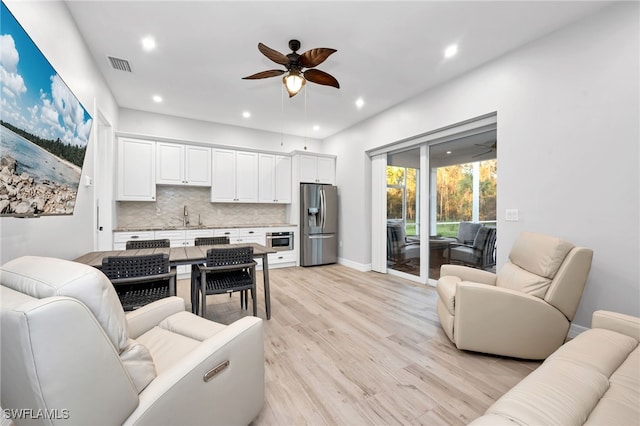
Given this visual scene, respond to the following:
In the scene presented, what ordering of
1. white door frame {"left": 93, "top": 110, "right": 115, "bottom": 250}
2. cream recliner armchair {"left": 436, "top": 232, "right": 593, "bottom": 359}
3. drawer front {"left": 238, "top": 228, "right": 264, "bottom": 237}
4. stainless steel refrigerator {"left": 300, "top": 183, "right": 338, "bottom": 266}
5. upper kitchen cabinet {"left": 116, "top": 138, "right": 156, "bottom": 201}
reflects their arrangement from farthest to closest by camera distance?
stainless steel refrigerator {"left": 300, "top": 183, "right": 338, "bottom": 266} < drawer front {"left": 238, "top": 228, "right": 264, "bottom": 237} < upper kitchen cabinet {"left": 116, "top": 138, "right": 156, "bottom": 201} < white door frame {"left": 93, "top": 110, "right": 115, "bottom": 250} < cream recliner armchair {"left": 436, "top": 232, "right": 593, "bottom": 359}

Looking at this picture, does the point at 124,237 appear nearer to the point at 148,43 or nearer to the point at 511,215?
the point at 148,43

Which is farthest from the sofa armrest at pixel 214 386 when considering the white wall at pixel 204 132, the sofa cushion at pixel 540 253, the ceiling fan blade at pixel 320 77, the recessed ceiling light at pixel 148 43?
the white wall at pixel 204 132

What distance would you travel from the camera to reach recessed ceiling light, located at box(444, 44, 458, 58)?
2.87 metres

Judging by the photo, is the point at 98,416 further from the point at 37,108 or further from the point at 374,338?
the point at 374,338

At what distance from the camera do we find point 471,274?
2.70m

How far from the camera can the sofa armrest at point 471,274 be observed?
2.65 m

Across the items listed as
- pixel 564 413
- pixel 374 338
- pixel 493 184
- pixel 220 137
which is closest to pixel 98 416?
pixel 564 413

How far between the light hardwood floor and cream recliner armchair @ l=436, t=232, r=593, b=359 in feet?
0.50

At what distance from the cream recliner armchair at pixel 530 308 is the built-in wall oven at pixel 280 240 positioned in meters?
3.68

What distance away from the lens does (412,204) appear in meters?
4.51

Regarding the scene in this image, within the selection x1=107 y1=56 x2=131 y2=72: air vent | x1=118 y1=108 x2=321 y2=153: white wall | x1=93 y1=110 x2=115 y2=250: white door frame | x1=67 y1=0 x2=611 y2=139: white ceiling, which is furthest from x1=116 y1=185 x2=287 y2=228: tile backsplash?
x1=107 y1=56 x2=131 y2=72: air vent

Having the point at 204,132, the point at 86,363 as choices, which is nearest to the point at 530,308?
the point at 86,363

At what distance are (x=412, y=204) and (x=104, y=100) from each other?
4741 mm

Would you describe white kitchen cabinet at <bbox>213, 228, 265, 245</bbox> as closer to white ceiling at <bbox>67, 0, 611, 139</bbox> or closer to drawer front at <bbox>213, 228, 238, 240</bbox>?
drawer front at <bbox>213, 228, 238, 240</bbox>
